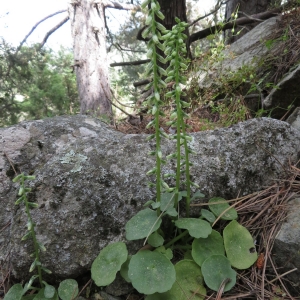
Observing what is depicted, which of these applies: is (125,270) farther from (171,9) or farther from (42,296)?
(171,9)

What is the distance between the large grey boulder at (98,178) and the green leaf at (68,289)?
6 cm

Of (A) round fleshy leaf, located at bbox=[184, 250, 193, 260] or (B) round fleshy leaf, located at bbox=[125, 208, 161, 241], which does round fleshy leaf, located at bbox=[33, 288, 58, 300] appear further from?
(A) round fleshy leaf, located at bbox=[184, 250, 193, 260]

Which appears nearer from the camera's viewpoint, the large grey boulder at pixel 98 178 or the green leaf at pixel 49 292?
the green leaf at pixel 49 292

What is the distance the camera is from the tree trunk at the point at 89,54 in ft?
17.8

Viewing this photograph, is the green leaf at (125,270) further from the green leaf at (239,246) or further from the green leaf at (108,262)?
the green leaf at (239,246)

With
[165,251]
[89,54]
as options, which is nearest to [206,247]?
[165,251]

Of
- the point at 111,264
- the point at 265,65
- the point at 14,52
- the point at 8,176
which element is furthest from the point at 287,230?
the point at 14,52

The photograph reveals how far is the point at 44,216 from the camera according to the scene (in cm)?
144

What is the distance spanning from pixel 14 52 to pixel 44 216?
755 cm

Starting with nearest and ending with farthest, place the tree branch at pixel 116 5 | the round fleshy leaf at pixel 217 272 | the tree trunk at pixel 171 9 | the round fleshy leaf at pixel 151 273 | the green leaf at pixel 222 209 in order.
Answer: the round fleshy leaf at pixel 151 273 < the round fleshy leaf at pixel 217 272 < the green leaf at pixel 222 209 < the tree trunk at pixel 171 9 < the tree branch at pixel 116 5

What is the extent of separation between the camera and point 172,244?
1.39 m

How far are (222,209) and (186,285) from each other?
1.51 ft

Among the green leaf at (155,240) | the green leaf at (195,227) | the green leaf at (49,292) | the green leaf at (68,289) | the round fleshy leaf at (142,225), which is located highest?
the round fleshy leaf at (142,225)

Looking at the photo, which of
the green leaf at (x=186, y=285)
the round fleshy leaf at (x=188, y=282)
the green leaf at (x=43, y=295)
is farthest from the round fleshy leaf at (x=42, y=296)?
the round fleshy leaf at (x=188, y=282)
